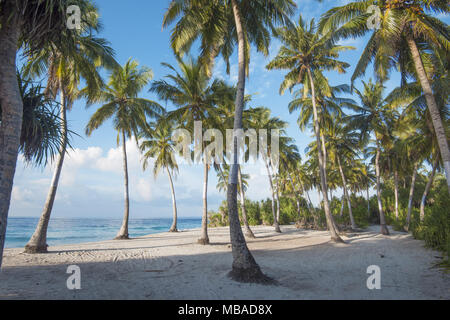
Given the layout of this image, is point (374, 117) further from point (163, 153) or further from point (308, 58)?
point (163, 153)

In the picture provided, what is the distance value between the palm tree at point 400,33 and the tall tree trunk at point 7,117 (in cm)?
1110

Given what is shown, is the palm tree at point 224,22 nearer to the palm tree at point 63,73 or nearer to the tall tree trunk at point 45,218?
the palm tree at point 63,73

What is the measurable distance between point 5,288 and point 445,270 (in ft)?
35.2

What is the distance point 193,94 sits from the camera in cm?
1308

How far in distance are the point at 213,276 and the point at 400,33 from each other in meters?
10.8

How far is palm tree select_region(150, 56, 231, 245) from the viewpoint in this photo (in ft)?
42.7

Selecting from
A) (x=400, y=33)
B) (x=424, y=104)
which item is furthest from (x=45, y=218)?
(x=424, y=104)

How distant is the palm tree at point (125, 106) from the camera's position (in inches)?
595

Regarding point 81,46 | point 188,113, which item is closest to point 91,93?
point 81,46

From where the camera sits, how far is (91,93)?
10039 millimetres

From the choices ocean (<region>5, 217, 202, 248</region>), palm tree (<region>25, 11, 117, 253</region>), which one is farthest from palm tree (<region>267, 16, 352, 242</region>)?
ocean (<region>5, 217, 202, 248</region>)

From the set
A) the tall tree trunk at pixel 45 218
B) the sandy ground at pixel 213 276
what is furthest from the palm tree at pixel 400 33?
the tall tree trunk at pixel 45 218

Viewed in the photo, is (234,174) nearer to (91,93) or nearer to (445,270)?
(445,270)
